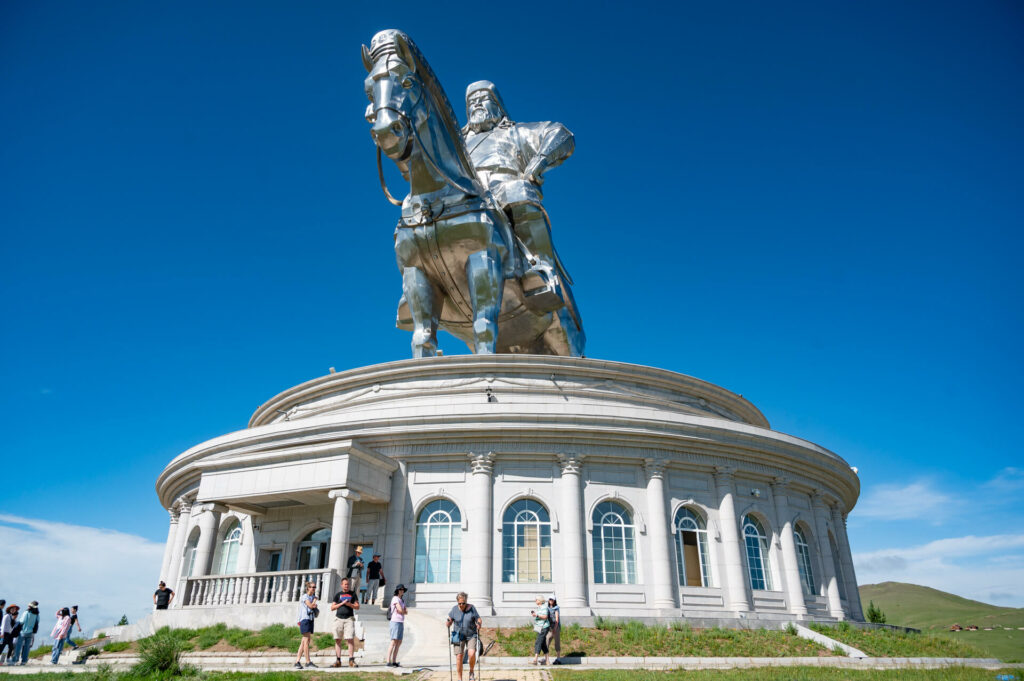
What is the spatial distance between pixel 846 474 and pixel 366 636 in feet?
58.6

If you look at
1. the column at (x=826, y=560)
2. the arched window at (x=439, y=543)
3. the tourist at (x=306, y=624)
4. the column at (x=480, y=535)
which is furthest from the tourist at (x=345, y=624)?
the column at (x=826, y=560)

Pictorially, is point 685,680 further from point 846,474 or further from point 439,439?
point 846,474

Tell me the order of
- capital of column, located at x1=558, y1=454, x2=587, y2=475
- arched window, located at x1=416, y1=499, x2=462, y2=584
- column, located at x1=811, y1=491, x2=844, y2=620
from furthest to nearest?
column, located at x1=811, y1=491, x2=844, y2=620, capital of column, located at x1=558, y1=454, x2=587, y2=475, arched window, located at x1=416, y1=499, x2=462, y2=584

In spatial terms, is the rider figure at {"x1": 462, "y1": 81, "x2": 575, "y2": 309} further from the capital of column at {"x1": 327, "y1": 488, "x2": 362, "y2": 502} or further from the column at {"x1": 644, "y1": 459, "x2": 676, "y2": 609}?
the capital of column at {"x1": 327, "y1": 488, "x2": 362, "y2": 502}

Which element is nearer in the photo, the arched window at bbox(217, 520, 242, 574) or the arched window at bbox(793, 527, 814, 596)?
the arched window at bbox(217, 520, 242, 574)

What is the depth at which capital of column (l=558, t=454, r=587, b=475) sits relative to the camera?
19.0 metres

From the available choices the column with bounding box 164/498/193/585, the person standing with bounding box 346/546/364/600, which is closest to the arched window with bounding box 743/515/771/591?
the person standing with bounding box 346/546/364/600

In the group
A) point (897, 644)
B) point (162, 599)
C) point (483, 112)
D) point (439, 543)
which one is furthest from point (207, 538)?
point (483, 112)

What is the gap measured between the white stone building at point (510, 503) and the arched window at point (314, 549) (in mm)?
39

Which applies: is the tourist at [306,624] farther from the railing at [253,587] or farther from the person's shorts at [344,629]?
the railing at [253,587]

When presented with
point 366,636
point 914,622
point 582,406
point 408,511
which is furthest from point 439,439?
point 914,622

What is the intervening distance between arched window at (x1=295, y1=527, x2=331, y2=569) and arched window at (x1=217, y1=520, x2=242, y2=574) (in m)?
2.26

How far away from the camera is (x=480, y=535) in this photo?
18.1 m

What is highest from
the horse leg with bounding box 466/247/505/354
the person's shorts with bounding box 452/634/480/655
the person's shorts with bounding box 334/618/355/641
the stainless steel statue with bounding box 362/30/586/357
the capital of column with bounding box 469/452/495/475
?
the stainless steel statue with bounding box 362/30/586/357
